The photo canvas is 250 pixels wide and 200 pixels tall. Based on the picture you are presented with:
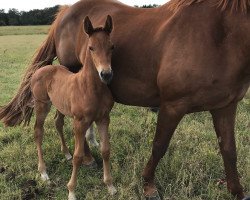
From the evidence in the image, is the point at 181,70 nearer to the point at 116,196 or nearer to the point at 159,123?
the point at 159,123

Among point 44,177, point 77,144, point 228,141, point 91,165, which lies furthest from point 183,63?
point 44,177

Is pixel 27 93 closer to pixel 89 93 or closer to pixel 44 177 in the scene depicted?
pixel 44 177

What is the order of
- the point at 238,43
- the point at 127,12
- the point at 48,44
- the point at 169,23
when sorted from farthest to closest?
1. the point at 48,44
2. the point at 127,12
3. the point at 169,23
4. the point at 238,43

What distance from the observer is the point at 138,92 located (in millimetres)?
3686

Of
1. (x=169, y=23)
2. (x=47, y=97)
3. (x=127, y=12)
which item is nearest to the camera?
(x=169, y=23)

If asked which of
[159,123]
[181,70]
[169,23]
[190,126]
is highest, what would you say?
[169,23]

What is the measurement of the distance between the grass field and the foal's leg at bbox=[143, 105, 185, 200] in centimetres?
10

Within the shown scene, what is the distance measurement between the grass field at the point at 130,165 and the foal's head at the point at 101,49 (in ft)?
3.82

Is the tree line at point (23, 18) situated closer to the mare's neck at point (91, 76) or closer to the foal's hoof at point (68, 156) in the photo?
the foal's hoof at point (68, 156)

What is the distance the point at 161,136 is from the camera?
3.54 m

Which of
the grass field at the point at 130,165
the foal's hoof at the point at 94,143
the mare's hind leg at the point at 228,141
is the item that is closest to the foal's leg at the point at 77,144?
the grass field at the point at 130,165

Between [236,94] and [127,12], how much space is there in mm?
1476

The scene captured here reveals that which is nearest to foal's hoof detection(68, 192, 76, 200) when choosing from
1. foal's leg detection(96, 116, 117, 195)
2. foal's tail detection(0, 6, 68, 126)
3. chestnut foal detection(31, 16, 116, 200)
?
chestnut foal detection(31, 16, 116, 200)

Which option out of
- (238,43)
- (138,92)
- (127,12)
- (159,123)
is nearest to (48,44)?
(127,12)
